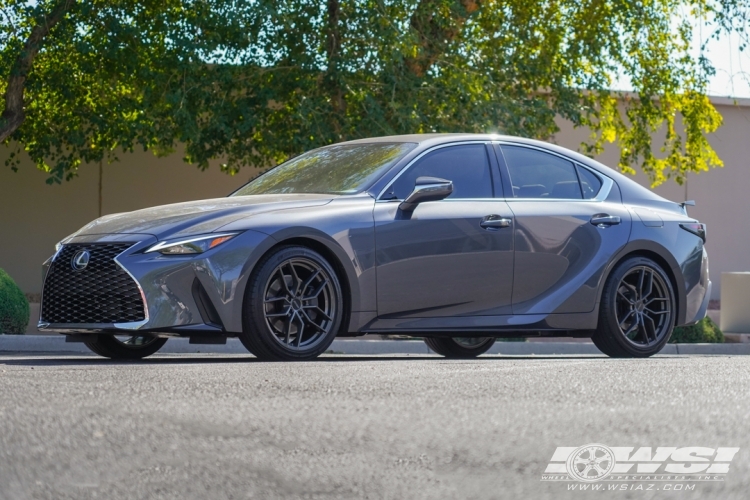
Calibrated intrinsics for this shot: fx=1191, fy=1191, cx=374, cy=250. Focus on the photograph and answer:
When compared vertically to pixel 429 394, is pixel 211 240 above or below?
above

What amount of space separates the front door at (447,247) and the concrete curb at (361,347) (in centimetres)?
385

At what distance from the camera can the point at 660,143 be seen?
23.0 m

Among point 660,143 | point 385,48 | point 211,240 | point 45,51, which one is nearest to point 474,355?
point 211,240

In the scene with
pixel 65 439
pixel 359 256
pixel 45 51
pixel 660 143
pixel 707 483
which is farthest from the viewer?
pixel 660 143

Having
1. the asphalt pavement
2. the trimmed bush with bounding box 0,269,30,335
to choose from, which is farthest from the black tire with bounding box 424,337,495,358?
the trimmed bush with bounding box 0,269,30,335

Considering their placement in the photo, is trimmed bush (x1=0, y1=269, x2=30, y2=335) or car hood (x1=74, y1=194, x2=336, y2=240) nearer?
car hood (x1=74, y1=194, x2=336, y2=240)

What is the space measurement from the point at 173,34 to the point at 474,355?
7632mm

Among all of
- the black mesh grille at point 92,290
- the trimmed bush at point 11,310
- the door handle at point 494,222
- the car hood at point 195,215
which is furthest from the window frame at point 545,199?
the trimmed bush at point 11,310

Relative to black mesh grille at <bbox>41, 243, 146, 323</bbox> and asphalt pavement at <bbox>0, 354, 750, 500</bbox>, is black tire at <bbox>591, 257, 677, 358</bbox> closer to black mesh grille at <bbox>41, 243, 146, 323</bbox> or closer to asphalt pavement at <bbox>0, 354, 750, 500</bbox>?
asphalt pavement at <bbox>0, 354, 750, 500</bbox>

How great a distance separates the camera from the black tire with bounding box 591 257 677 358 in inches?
339

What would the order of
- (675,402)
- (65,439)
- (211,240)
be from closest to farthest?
(65,439) < (675,402) < (211,240)

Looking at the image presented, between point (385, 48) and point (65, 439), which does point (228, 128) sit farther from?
point (65, 439)

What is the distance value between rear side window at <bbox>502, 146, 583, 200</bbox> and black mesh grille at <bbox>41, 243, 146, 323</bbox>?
291 centimetres

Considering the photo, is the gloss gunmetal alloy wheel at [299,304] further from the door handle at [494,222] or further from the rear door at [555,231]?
the rear door at [555,231]
